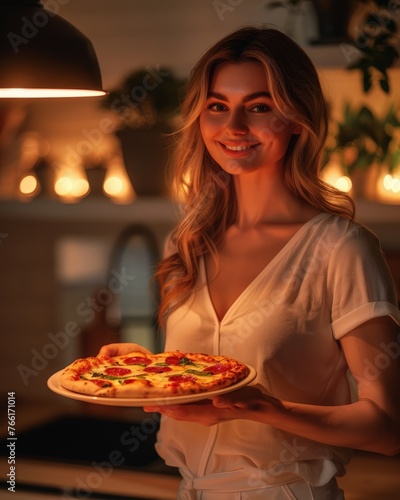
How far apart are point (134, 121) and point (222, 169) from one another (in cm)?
130

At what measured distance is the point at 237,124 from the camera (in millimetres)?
1580

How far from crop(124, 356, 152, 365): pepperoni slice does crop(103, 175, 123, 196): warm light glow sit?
1.42 m

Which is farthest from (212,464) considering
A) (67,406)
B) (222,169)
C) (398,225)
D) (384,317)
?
(67,406)

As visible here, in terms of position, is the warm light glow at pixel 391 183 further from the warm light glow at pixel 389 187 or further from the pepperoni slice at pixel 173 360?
the pepperoni slice at pixel 173 360

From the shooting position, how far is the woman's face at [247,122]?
5.19 ft

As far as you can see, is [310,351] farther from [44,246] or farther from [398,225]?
[44,246]

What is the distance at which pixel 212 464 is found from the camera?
1572 millimetres

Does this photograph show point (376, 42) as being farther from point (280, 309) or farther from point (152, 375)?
point (152, 375)

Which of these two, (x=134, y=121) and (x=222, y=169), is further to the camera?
(x=134, y=121)

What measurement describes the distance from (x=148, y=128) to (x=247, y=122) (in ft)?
4.63

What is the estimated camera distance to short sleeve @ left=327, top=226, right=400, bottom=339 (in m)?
1.50

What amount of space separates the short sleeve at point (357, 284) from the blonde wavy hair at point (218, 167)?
123 millimetres

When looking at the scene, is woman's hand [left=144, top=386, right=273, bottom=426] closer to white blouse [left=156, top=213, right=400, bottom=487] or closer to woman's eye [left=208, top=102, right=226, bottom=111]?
white blouse [left=156, top=213, right=400, bottom=487]

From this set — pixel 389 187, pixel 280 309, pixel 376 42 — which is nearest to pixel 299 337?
pixel 280 309
